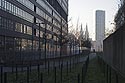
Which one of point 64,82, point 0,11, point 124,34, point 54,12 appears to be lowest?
point 64,82

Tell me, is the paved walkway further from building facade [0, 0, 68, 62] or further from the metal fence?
building facade [0, 0, 68, 62]

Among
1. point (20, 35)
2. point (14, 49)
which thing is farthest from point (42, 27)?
point (14, 49)

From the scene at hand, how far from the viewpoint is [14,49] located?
2196 inches

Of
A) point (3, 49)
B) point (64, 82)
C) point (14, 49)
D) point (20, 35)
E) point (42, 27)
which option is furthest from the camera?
point (42, 27)

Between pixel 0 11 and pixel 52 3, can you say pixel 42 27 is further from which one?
pixel 0 11

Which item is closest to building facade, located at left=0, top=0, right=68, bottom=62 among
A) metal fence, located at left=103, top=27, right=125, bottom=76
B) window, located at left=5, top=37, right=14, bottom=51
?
window, located at left=5, top=37, right=14, bottom=51

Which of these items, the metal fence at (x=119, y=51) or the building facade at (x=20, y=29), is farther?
the building facade at (x=20, y=29)

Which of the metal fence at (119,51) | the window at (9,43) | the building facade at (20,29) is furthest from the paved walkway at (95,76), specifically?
the window at (9,43)

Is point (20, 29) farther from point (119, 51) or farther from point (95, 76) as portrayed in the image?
point (119, 51)

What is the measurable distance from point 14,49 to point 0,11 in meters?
8.20

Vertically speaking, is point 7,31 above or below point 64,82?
above

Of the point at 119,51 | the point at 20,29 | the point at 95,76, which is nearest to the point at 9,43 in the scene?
the point at 20,29

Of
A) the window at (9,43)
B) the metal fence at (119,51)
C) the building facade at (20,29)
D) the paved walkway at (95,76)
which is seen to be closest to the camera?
the metal fence at (119,51)

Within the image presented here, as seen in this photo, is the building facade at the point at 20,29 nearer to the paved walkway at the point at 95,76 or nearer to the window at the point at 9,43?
the window at the point at 9,43
